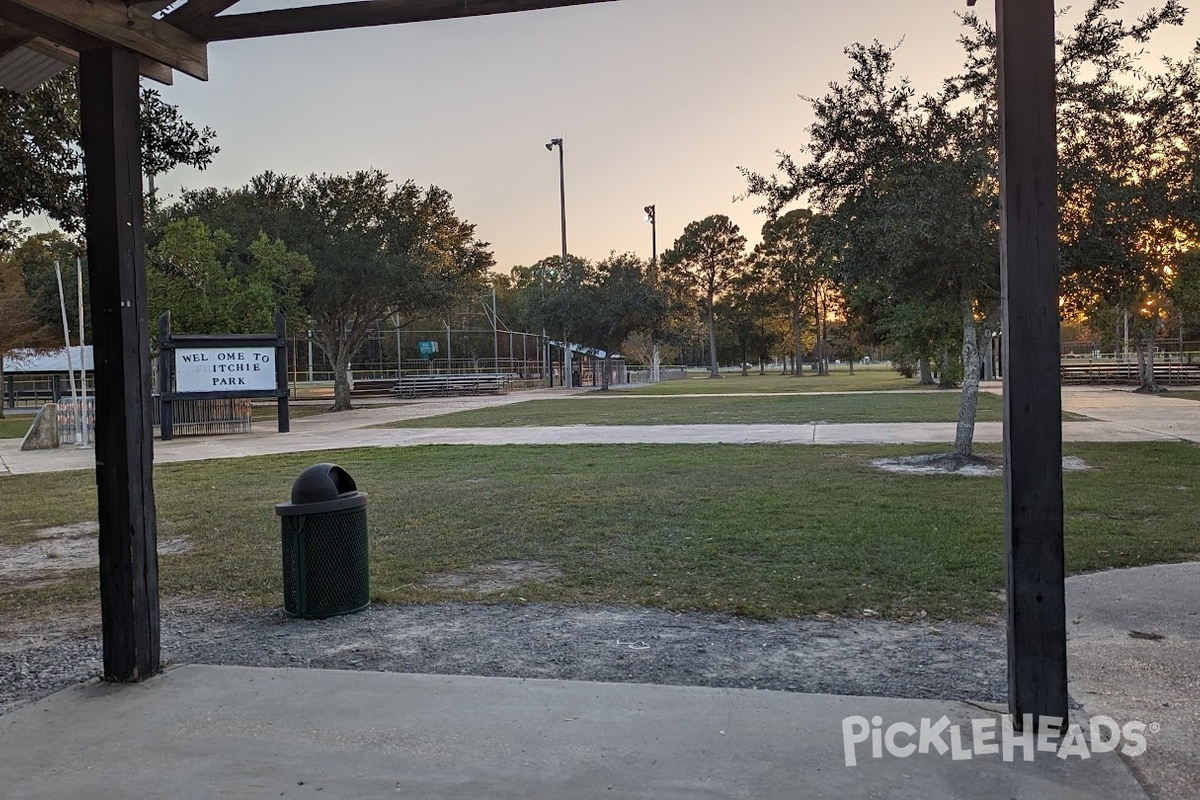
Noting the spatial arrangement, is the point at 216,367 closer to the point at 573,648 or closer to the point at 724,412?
the point at 724,412

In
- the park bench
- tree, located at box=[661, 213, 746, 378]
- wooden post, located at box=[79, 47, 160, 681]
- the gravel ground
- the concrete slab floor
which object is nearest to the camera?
the concrete slab floor

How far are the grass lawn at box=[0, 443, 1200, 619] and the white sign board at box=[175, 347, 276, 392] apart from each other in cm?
716

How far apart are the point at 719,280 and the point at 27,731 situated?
8428 cm

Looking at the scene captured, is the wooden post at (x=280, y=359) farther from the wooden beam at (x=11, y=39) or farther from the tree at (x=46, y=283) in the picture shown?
the wooden beam at (x=11, y=39)

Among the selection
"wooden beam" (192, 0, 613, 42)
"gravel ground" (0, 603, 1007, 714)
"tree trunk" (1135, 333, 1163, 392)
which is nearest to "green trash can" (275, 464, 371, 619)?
"gravel ground" (0, 603, 1007, 714)

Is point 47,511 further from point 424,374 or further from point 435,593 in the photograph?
point 424,374

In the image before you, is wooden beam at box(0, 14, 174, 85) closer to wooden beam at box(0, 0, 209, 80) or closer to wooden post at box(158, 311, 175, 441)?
wooden beam at box(0, 0, 209, 80)

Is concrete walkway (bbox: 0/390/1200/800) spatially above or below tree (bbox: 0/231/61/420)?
below

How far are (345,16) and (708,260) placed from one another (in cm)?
8202

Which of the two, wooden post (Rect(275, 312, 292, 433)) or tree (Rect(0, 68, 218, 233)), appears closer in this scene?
tree (Rect(0, 68, 218, 233))

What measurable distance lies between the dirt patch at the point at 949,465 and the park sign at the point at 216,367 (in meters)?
15.0

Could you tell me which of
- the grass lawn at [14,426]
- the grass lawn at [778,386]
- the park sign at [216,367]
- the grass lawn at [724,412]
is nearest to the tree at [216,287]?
the park sign at [216,367]

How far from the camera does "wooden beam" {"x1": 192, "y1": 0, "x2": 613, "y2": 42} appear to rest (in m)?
4.63

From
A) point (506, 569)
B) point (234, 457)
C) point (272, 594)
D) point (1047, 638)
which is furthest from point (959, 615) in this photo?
point (234, 457)
